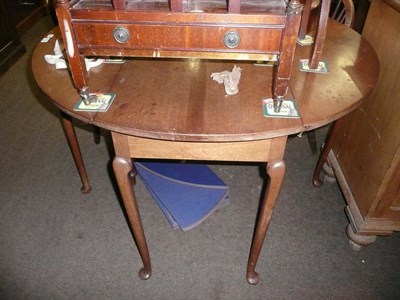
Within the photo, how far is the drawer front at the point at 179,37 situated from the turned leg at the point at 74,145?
588mm

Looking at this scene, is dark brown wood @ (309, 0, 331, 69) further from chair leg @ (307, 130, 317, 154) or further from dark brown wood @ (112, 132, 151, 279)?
chair leg @ (307, 130, 317, 154)

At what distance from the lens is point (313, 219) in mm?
1494

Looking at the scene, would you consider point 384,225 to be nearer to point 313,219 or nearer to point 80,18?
point 313,219

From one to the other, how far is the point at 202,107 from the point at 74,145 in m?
0.77

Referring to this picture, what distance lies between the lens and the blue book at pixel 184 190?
1.46 m

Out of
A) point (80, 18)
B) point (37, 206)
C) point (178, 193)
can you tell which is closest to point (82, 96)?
point (80, 18)

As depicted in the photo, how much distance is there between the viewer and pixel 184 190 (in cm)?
154

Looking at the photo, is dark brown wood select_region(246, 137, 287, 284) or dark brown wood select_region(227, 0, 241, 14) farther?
dark brown wood select_region(246, 137, 287, 284)

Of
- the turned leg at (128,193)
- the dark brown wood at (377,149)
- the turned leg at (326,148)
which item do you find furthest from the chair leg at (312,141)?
the turned leg at (128,193)

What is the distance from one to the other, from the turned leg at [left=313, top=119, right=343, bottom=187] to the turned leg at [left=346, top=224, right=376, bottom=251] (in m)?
0.31

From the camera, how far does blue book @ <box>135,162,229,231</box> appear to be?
146 centimetres

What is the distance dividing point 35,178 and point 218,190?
38.0 inches

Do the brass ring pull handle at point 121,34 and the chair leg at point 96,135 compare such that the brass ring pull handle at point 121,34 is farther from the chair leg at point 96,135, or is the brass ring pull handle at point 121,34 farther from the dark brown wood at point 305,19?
the chair leg at point 96,135

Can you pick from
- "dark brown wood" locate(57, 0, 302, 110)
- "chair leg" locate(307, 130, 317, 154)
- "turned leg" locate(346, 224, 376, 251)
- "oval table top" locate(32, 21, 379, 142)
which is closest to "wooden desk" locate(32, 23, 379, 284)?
"oval table top" locate(32, 21, 379, 142)
